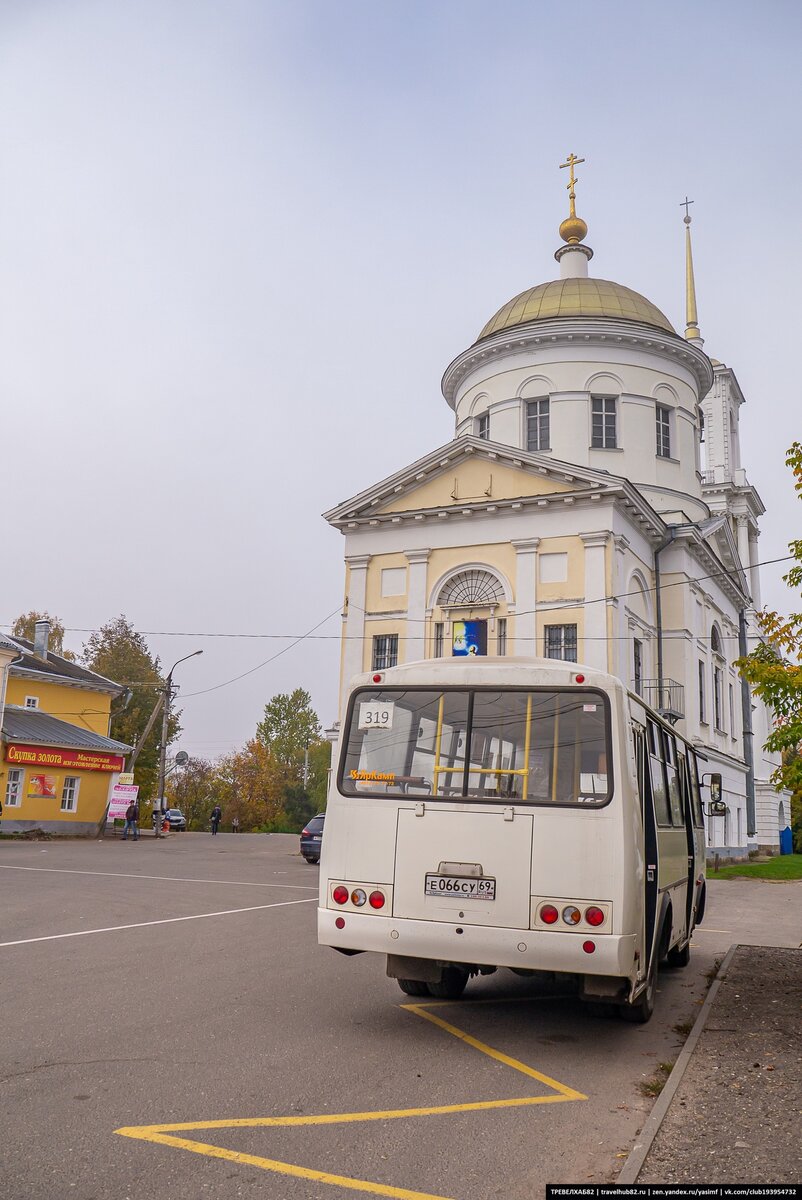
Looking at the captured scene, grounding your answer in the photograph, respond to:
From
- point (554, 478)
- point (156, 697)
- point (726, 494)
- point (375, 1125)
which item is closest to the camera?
point (375, 1125)

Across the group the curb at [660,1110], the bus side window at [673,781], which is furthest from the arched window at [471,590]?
the curb at [660,1110]

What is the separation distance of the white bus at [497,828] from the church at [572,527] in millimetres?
24042

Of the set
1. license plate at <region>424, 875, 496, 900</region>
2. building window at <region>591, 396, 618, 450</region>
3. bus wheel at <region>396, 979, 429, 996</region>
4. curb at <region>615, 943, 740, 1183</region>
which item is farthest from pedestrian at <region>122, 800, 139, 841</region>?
license plate at <region>424, 875, 496, 900</region>

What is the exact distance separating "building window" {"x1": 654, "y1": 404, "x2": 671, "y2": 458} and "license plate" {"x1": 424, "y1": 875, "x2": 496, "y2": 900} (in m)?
36.8

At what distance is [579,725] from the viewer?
761 cm

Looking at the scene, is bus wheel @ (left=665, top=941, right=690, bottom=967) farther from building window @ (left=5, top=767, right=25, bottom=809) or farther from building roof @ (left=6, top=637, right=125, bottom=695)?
building roof @ (left=6, top=637, right=125, bottom=695)

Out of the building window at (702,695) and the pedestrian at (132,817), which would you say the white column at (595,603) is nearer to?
the building window at (702,695)

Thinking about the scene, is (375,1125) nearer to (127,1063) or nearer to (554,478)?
(127,1063)

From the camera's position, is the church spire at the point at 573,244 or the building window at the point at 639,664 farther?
the church spire at the point at 573,244

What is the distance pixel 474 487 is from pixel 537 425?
258 inches

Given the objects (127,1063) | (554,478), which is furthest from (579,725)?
(554,478)

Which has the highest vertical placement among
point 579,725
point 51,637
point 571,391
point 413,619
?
point 571,391

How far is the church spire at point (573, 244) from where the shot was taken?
47.4 meters

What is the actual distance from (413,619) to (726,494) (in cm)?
3258
